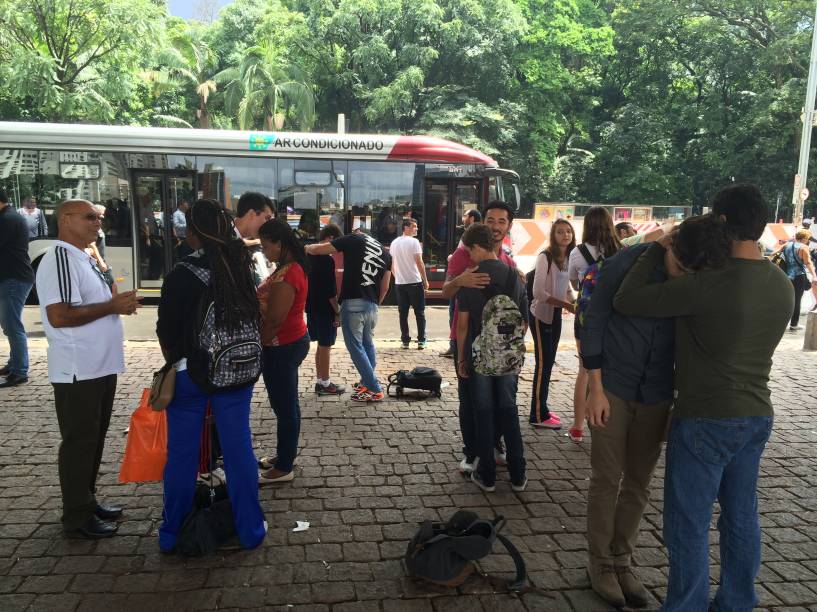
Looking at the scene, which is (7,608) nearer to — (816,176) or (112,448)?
(112,448)

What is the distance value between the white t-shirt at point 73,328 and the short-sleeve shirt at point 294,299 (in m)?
0.89

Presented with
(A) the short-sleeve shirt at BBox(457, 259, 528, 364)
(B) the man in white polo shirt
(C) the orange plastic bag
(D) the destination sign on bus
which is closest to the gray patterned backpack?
(C) the orange plastic bag

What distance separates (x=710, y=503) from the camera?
277 centimetres

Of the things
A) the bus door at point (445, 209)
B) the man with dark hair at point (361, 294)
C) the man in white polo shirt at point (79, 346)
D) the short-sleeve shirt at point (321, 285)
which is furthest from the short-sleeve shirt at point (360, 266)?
the bus door at point (445, 209)

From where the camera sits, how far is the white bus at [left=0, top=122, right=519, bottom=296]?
11.9 meters

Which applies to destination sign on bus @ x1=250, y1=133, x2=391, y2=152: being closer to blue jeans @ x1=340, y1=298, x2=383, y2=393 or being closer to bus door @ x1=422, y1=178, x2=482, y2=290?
bus door @ x1=422, y1=178, x2=482, y2=290

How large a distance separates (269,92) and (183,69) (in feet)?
13.8

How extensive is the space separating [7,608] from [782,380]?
7735 mm

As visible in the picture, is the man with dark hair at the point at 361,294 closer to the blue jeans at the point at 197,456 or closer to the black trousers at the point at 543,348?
the black trousers at the point at 543,348

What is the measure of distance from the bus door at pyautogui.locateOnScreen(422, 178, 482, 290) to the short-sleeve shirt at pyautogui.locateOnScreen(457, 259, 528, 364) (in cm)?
855

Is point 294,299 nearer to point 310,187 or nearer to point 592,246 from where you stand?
point 592,246

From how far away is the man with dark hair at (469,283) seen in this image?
14.1 feet

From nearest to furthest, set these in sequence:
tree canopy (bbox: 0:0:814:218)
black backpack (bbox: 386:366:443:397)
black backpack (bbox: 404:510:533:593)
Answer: black backpack (bbox: 404:510:533:593) < black backpack (bbox: 386:366:443:397) < tree canopy (bbox: 0:0:814:218)

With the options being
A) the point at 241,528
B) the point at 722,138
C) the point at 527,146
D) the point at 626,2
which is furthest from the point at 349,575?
the point at 626,2
